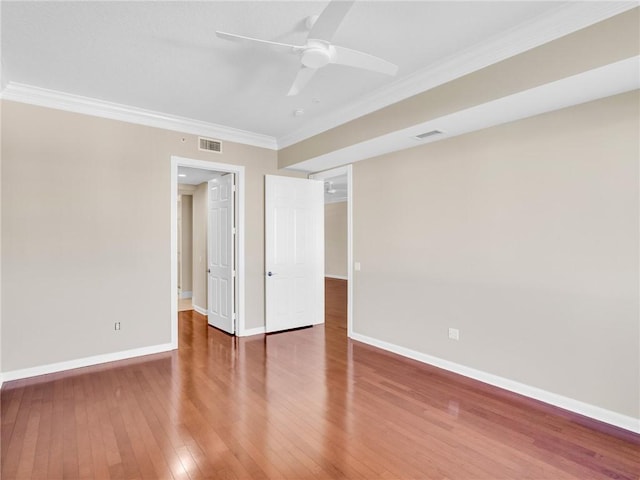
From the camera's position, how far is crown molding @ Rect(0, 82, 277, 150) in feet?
11.3

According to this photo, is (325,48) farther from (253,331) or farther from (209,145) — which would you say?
(253,331)

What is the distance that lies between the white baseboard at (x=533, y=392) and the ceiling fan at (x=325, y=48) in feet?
9.78

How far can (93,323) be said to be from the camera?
3.84m

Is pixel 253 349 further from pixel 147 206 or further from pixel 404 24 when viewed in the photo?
pixel 404 24

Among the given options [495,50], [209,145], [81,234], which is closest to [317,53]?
[495,50]

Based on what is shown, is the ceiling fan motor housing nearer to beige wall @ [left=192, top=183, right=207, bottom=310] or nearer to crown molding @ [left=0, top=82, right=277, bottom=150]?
crown molding @ [left=0, top=82, right=277, bottom=150]

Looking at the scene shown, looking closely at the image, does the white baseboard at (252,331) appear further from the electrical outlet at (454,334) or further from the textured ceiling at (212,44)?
the textured ceiling at (212,44)

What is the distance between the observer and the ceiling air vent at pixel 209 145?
4.62 meters

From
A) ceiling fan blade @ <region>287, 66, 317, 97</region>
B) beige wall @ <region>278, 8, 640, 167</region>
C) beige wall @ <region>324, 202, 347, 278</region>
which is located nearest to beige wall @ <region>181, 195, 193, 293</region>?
beige wall @ <region>324, 202, 347, 278</region>

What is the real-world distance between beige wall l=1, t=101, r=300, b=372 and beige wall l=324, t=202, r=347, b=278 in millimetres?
7363

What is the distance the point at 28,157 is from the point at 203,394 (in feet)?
9.94

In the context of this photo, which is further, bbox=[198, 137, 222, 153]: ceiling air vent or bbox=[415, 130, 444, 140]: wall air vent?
bbox=[198, 137, 222, 153]: ceiling air vent

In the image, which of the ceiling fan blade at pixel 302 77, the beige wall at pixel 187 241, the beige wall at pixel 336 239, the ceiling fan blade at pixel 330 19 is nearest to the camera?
the ceiling fan blade at pixel 330 19

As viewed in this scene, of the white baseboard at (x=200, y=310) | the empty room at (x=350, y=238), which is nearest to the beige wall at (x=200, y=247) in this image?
the white baseboard at (x=200, y=310)
